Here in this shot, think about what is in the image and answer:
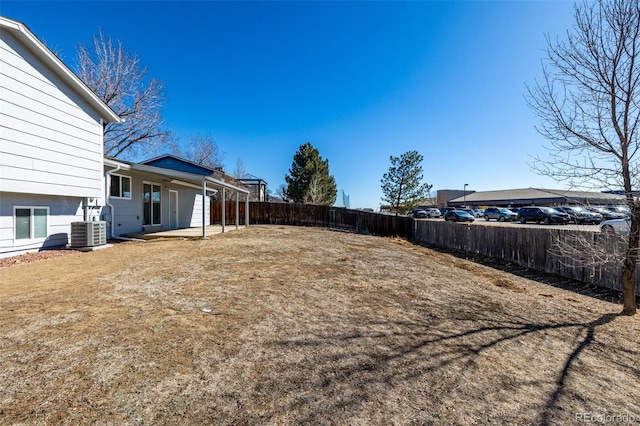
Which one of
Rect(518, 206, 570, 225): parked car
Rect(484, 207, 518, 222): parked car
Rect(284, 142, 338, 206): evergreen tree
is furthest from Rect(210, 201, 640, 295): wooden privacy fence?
Rect(484, 207, 518, 222): parked car

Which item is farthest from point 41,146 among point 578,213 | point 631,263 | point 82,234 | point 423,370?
point 578,213

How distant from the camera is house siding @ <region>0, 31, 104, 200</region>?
19.0 feet

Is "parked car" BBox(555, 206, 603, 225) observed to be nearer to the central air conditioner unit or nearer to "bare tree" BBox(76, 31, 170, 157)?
the central air conditioner unit

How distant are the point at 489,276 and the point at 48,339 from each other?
7949mm

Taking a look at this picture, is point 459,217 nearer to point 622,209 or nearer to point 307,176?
point 307,176

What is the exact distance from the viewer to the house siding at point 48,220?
6105mm

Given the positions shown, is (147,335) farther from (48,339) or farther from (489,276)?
(489,276)

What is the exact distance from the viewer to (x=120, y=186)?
32.9ft

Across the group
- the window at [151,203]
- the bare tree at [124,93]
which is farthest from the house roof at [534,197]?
the bare tree at [124,93]

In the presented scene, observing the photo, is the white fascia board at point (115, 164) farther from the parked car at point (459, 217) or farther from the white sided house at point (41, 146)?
the parked car at point (459, 217)

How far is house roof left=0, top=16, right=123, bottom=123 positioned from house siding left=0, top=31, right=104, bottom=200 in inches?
4.3

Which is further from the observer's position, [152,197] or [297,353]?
[152,197]

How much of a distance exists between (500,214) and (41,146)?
33.8 m

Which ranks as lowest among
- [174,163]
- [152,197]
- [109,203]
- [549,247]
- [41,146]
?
[549,247]
